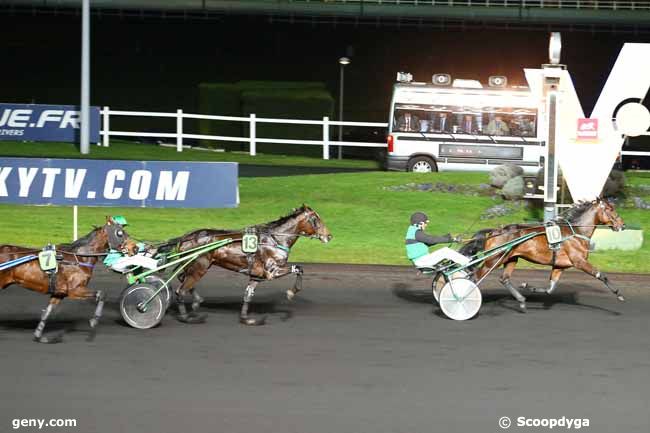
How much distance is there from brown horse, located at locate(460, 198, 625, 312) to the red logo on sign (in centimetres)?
503

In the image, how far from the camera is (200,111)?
120ft

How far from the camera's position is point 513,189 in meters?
21.6

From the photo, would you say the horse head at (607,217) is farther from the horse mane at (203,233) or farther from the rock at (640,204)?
the rock at (640,204)

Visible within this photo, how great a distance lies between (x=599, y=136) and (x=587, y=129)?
25 centimetres

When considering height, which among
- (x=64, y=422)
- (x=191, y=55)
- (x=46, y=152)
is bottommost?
(x=64, y=422)

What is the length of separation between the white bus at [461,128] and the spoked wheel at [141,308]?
49.0ft

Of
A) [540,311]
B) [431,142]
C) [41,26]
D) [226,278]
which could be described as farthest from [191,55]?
[540,311]

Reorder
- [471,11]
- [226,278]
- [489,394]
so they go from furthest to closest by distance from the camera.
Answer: [471,11] < [226,278] < [489,394]

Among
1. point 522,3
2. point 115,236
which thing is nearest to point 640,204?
point 115,236

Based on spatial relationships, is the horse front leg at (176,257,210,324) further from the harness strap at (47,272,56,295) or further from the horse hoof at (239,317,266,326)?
the harness strap at (47,272,56,295)

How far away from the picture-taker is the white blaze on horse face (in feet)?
61.6

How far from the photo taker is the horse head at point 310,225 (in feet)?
43.9

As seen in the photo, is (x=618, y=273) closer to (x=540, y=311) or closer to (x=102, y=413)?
(x=540, y=311)

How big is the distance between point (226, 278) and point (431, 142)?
11707 mm
